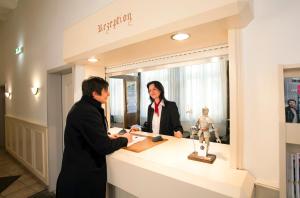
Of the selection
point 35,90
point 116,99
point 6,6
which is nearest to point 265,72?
point 116,99

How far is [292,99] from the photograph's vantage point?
79 cm

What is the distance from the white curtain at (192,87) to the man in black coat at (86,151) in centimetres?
96

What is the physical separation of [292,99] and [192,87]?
53.9 inches

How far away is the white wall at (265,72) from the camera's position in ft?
3.10

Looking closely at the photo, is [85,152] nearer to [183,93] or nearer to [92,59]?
[92,59]

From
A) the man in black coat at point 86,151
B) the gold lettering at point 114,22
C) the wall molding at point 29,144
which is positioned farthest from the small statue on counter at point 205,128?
the wall molding at point 29,144

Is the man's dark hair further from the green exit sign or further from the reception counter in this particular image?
the green exit sign

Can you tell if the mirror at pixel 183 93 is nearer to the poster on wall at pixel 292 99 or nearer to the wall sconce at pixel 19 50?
the poster on wall at pixel 292 99

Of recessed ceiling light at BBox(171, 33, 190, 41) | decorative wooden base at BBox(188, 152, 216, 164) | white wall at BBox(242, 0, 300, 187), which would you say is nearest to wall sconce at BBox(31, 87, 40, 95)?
recessed ceiling light at BBox(171, 33, 190, 41)

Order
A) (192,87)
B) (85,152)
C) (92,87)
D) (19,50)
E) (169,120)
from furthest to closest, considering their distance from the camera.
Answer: (19,50), (192,87), (169,120), (92,87), (85,152)

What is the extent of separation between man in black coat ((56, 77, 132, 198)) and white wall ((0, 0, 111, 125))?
1.26 metres

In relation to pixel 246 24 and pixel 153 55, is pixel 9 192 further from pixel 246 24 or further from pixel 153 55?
pixel 246 24

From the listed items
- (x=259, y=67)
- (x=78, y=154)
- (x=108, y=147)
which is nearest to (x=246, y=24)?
(x=259, y=67)

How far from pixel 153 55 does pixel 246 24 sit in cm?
87
